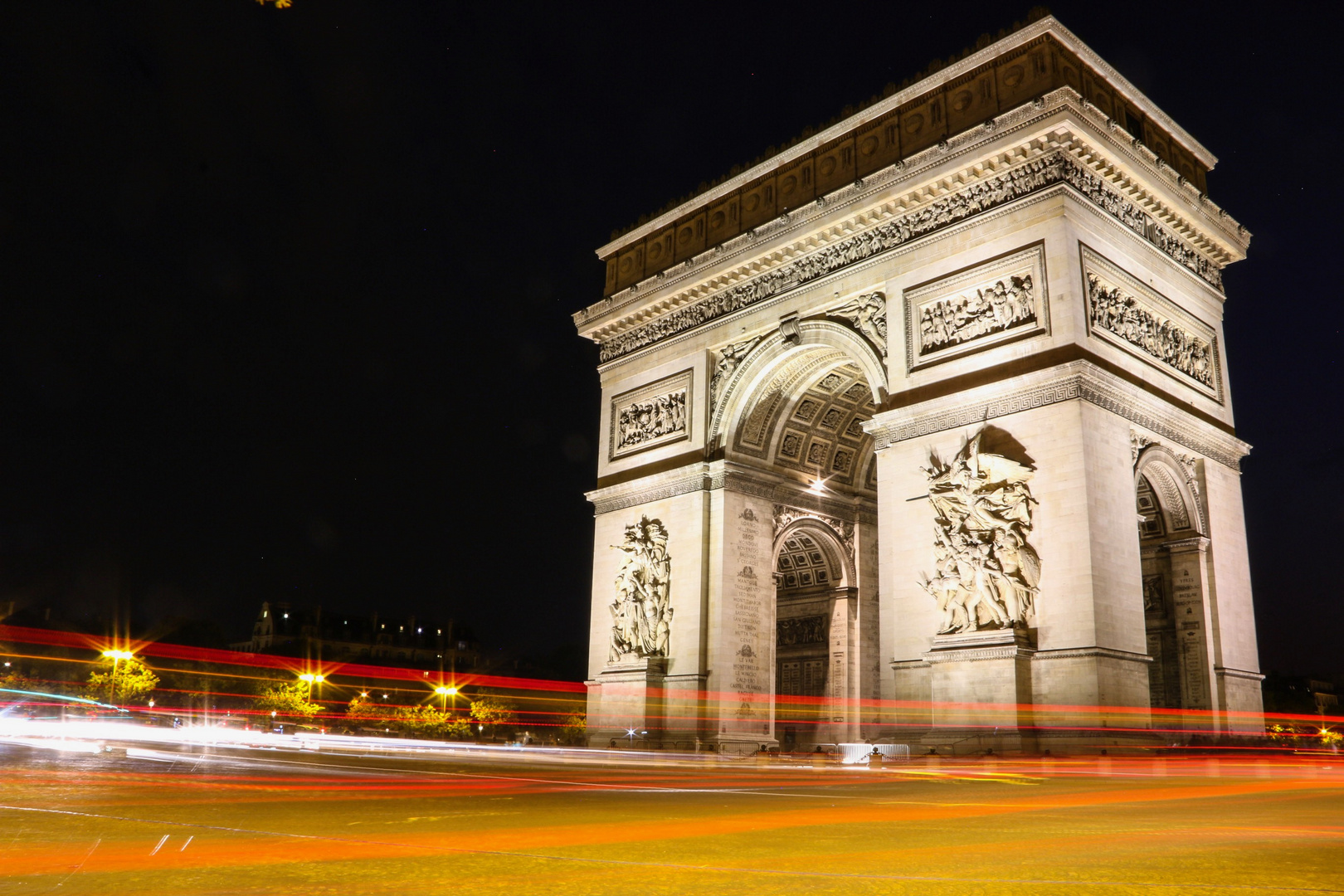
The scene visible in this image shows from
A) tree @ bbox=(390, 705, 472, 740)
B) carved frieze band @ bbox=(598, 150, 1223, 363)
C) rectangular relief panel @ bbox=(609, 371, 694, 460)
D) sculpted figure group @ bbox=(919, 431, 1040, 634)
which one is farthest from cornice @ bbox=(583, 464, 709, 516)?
tree @ bbox=(390, 705, 472, 740)

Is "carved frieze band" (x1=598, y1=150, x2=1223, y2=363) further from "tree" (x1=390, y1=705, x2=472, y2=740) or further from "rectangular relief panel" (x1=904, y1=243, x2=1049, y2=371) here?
"tree" (x1=390, y1=705, x2=472, y2=740)

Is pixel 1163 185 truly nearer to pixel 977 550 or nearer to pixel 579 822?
pixel 977 550

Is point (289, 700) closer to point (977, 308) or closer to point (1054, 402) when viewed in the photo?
point (977, 308)

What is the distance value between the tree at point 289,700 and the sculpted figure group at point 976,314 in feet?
122

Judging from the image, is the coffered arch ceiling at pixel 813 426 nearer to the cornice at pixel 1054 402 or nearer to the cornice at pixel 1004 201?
the cornice at pixel 1004 201

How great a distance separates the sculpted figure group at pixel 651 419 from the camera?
26531 millimetres

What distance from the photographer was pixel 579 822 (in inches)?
235

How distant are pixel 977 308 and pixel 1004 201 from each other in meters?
2.18

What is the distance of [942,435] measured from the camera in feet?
65.4

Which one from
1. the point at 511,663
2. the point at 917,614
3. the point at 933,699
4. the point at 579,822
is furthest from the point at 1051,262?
the point at 511,663

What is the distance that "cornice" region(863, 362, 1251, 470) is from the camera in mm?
18219

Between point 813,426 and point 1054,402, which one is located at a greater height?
point 813,426

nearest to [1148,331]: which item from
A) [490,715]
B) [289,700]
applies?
[490,715]

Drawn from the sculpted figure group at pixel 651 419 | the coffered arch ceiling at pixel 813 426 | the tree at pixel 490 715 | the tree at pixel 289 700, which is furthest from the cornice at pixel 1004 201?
the tree at pixel 289 700
